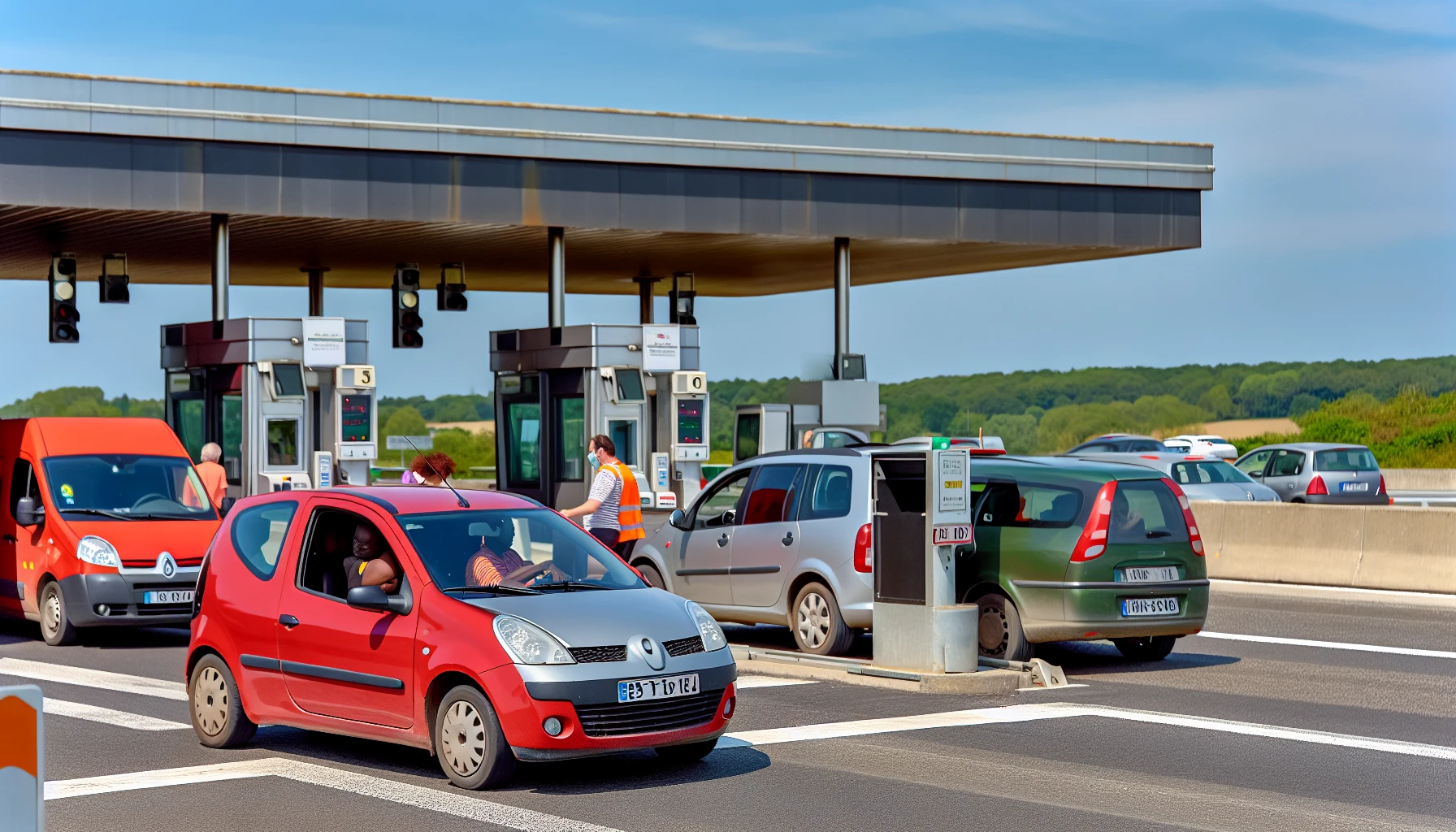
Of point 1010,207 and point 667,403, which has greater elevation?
point 1010,207

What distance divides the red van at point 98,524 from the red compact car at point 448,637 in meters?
5.75

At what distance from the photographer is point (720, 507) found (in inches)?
630

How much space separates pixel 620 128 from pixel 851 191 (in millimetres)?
4815

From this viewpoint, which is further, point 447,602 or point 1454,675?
point 1454,675

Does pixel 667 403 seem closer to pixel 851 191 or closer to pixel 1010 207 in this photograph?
pixel 851 191

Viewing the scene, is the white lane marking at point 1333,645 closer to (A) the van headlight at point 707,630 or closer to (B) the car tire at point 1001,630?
(B) the car tire at point 1001,630

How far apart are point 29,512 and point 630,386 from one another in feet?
49.0

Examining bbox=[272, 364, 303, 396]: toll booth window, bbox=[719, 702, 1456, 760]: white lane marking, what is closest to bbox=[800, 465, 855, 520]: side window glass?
bbox=[719, 702, 1456, 760]: white lane marking

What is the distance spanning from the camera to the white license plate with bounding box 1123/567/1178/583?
1327cm

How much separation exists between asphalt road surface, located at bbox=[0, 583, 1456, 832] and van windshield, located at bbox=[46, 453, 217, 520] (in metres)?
2.73

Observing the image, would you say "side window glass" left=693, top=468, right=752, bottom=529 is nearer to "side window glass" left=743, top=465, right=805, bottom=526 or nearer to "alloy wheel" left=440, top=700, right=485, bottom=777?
"side window glass" left=743, top=465, right=805, bottom=526

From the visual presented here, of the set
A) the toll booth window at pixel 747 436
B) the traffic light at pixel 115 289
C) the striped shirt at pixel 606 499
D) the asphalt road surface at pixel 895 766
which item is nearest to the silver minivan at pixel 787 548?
the striped shirt at pixel 606 499

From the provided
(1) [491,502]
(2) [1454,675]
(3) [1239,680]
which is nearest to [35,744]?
(1) [491,502]

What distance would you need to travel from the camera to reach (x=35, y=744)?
4285 mm
